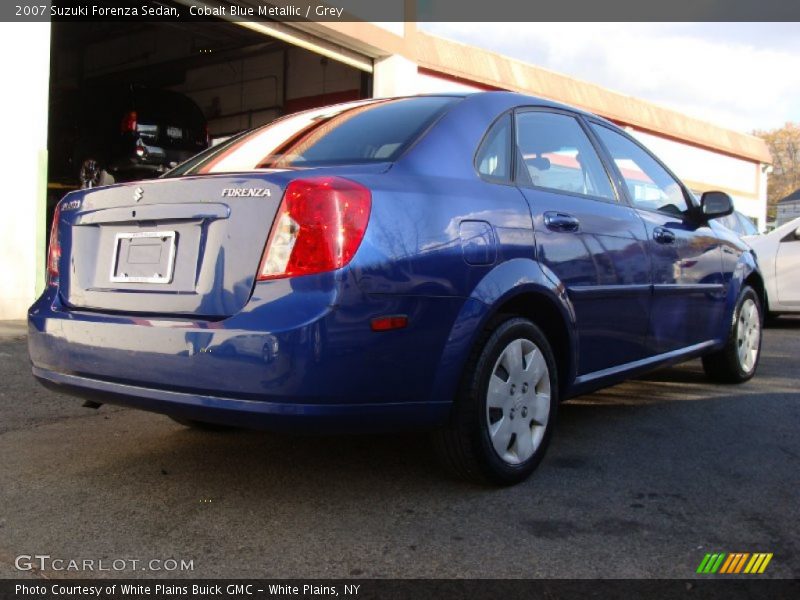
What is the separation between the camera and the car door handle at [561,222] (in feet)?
10.6

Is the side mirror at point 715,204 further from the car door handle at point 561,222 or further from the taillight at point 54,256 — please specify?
the taillight at point 54,256

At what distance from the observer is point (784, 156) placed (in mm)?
72312

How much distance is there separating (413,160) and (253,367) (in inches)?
36.6

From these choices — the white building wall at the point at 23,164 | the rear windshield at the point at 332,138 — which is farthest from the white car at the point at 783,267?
the white building wall at the point at 23,164

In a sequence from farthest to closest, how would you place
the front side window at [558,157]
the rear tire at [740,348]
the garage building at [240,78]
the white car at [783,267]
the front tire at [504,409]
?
1. the white car at [783,267]
2. the garage building at [240,78]
3. the rear tire at [740,348]
4. the front side window at [558,157]
5. the front tire at [504,409]

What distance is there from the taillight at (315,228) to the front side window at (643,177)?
6.42 feet

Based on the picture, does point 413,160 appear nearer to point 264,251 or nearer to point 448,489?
point 264,251

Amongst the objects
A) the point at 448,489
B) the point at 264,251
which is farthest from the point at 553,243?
the point at 264,251

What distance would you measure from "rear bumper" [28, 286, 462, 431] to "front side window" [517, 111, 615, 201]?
3.11 feet

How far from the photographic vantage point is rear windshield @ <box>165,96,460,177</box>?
297 cm

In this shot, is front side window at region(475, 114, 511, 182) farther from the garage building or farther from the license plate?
the garage building

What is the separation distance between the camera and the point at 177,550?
2.43m

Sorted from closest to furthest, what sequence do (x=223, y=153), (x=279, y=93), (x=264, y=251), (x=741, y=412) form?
(x=264, y=251) → (x=223, y=153) → (x=741, y=412) → (x=279, y=93)

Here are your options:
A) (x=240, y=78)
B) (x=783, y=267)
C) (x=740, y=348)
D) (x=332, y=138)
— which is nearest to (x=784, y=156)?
(x=240, y=78)
